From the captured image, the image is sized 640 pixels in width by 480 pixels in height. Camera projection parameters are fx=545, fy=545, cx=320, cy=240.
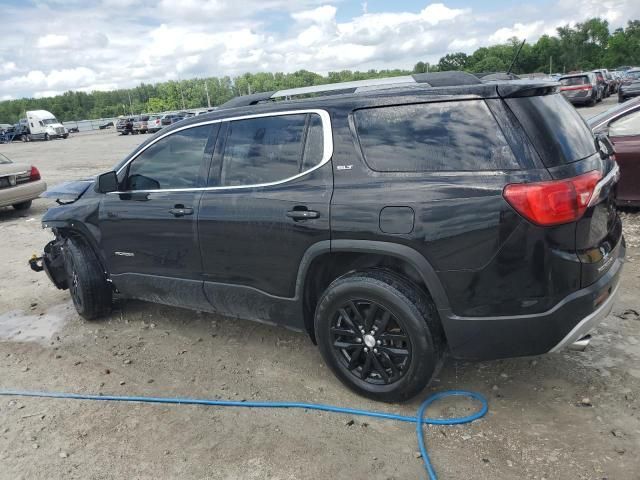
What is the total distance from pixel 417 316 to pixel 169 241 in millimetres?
2009

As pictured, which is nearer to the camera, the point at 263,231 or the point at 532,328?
the point at 532,328

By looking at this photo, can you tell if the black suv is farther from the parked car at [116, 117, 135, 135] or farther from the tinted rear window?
the parked car at [116, 117, 135, 135]

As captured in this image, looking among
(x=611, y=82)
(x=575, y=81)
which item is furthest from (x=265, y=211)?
(x=611, y=82)

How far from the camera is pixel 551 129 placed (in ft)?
9.35

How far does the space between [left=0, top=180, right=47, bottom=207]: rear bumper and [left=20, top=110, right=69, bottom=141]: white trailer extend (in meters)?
40.3

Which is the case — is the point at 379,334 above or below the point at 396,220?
below

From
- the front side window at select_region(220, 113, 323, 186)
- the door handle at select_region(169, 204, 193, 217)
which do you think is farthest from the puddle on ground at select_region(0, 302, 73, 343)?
the front side window at select_region(220, 113, 323, 186)

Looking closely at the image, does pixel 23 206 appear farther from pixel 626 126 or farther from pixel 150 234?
pixel 626 126

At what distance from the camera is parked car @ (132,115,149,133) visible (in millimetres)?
42556

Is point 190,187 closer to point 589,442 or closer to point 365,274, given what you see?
point 365,274

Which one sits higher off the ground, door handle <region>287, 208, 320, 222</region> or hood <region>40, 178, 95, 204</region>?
hood <region>40, 178, 95, 204</region>

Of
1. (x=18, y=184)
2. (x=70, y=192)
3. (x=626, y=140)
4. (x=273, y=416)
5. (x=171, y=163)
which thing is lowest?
(x=273, y=416)

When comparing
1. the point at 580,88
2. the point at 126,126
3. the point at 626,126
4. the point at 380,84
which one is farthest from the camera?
the point at 126,126

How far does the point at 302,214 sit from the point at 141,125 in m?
42.7
